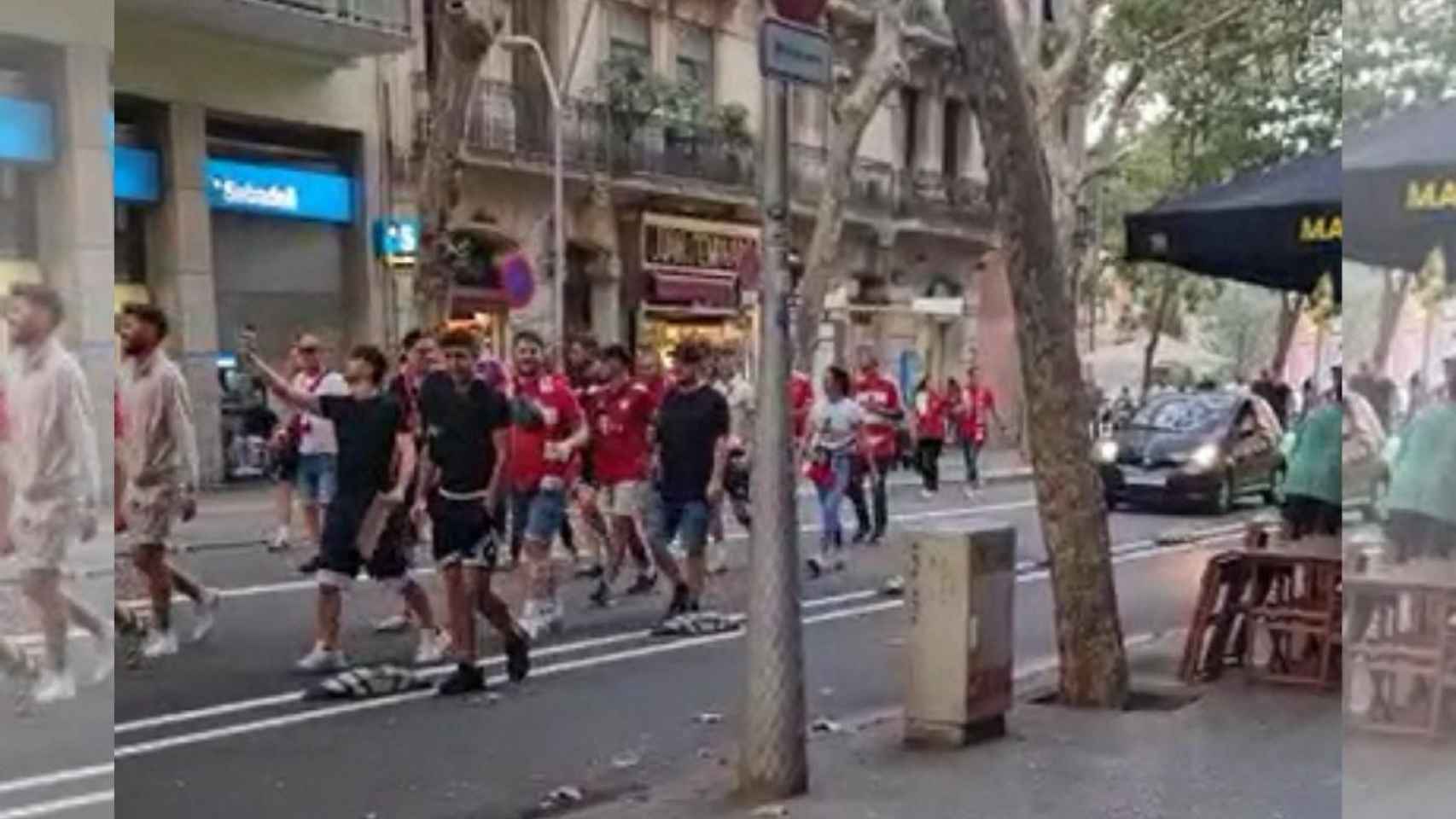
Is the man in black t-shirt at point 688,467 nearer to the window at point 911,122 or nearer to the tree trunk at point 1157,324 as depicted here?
the window at point 911,122

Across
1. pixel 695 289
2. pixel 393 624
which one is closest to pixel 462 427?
pixel 393 624

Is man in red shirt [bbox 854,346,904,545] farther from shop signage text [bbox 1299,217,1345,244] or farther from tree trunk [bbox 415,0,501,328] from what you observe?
shop signage text [bbox 1299,217,1345,244]

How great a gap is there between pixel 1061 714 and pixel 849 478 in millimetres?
7638

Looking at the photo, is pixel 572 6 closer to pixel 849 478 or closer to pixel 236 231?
pixel 236 231

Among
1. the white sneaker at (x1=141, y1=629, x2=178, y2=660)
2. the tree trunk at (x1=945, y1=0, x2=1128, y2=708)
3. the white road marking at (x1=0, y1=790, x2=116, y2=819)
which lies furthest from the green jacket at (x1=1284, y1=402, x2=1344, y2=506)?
the white road marking at (x1=0, y1=790, x2=116, y2=819)

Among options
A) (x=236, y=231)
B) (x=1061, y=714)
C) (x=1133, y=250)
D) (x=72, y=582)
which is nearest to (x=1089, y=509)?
(x=1061, y=714)

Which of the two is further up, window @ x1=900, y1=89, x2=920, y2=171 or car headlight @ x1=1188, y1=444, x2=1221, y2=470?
window @ x1=900, y1=89, x2=920, y2=171

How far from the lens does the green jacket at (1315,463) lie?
11734mm

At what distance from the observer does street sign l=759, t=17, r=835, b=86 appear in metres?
7.60

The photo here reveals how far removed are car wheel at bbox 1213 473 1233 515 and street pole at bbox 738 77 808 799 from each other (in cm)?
1883

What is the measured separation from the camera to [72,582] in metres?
4.02

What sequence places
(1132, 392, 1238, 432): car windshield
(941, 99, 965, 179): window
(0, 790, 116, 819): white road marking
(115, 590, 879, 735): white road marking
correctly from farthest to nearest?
(941, 99, 965, 179): window < (1132, 392, 1238, 432): car windshield < (115, 590, 879, 735): white road marking < (0, 790, 116, 819): white road marking

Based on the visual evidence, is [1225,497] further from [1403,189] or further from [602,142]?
[1403,189]

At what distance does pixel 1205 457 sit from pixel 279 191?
1207cm
